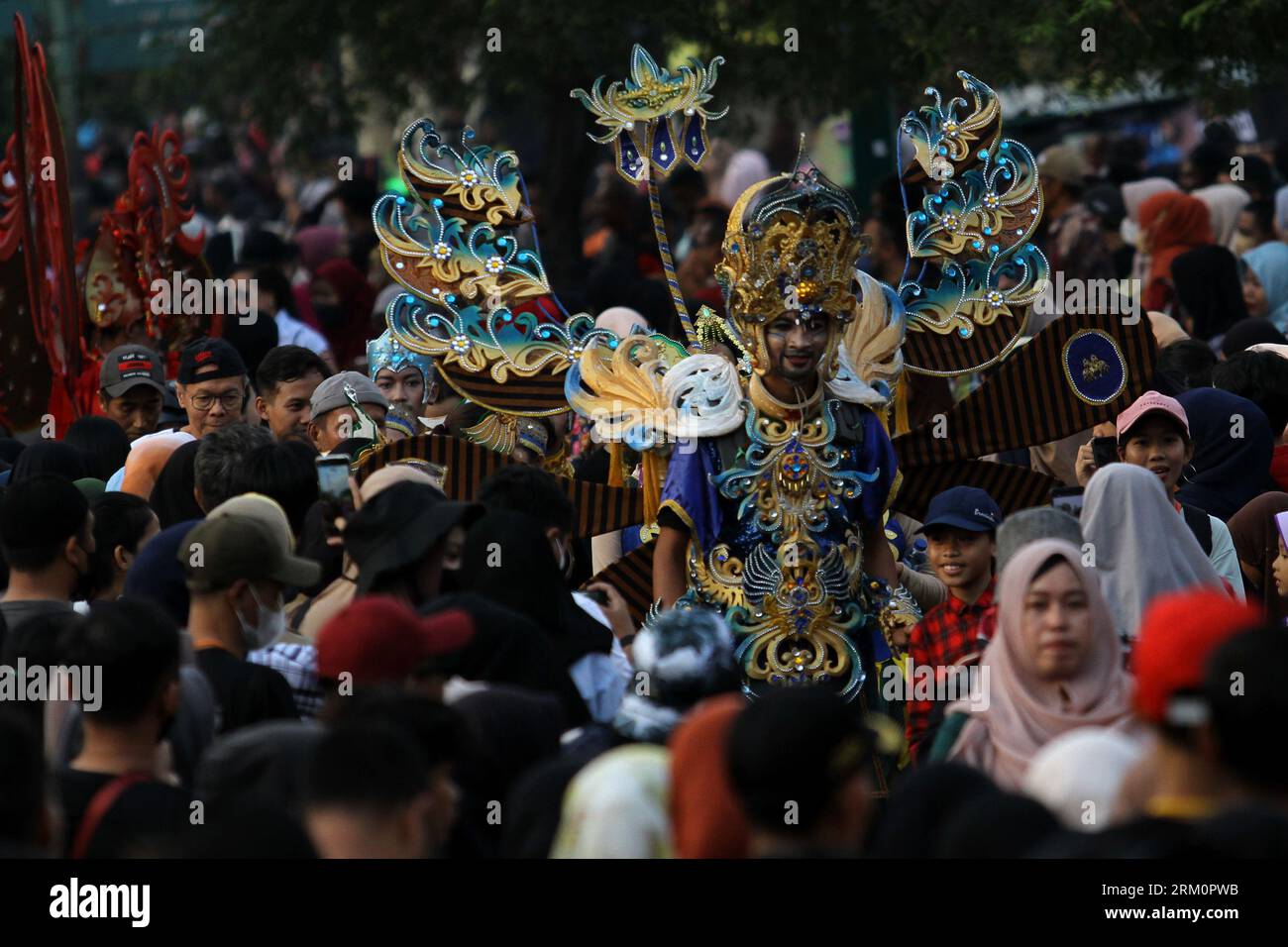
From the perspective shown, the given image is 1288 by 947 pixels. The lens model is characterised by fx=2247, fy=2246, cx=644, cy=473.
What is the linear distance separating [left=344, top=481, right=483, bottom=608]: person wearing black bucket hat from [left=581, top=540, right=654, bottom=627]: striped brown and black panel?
1.33 meters

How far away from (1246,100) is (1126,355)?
4663 millimetres

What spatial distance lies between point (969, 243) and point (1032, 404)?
57 centimetres

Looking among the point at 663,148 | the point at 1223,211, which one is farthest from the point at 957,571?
the point at 1223,211

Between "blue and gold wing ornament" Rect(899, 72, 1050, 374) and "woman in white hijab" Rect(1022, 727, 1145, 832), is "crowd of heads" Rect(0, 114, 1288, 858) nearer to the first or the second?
"woman in white hijab" Rect(1022, 727, 1145, 832)

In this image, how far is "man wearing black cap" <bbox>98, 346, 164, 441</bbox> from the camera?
8.41 meters

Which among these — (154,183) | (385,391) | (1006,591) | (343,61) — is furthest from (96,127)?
(1006,591)

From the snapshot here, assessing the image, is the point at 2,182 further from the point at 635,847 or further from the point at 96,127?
the point at 96,127

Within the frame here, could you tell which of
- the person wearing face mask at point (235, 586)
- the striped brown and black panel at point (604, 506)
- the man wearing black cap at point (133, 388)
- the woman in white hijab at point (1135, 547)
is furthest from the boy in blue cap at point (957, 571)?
the man wearing black cap at point (133, 388)

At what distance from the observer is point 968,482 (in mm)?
7102

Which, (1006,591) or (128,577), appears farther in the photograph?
(128,577)

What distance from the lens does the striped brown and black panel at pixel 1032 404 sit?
23.2 feet

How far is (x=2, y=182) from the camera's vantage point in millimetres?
9922

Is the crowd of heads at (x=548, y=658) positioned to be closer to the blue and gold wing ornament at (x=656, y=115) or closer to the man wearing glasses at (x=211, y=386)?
the man wearing glasses at (x=211, y=386)

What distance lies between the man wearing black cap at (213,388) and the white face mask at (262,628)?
2590 millimetres
